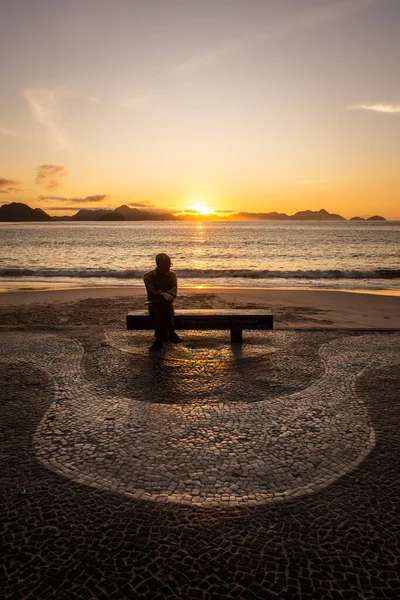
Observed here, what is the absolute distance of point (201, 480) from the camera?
12.9ft

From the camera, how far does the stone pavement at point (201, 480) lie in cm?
284

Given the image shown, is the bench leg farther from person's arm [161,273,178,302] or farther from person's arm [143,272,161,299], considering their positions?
person's arm [143,272,161,299]

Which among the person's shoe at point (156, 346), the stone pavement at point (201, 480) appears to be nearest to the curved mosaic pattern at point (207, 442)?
the stone pavement at point (201, 480)

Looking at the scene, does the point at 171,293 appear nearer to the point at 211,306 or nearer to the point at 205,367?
the point at 205,367

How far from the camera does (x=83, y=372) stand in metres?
7.05

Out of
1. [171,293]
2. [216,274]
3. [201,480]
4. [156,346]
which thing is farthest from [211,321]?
[216,274]

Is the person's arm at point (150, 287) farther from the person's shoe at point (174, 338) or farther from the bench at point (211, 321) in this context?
the person's shoe at point (174, 338)

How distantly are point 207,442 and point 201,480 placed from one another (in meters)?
0.72

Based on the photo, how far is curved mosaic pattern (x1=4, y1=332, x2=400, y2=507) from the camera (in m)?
3.86

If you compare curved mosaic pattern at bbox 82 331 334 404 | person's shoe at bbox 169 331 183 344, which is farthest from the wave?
person's shoe at bbox 169 331 183 344

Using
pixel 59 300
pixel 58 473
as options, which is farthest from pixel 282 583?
pixel 59 300

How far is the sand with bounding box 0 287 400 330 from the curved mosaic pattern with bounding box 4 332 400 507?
4.77 meters

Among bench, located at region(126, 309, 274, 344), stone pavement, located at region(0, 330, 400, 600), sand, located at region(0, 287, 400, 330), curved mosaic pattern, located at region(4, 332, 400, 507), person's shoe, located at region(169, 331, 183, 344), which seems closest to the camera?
stone pavement, located at region(0, 330, 400, 600)

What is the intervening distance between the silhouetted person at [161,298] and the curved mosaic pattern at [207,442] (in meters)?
1.83
